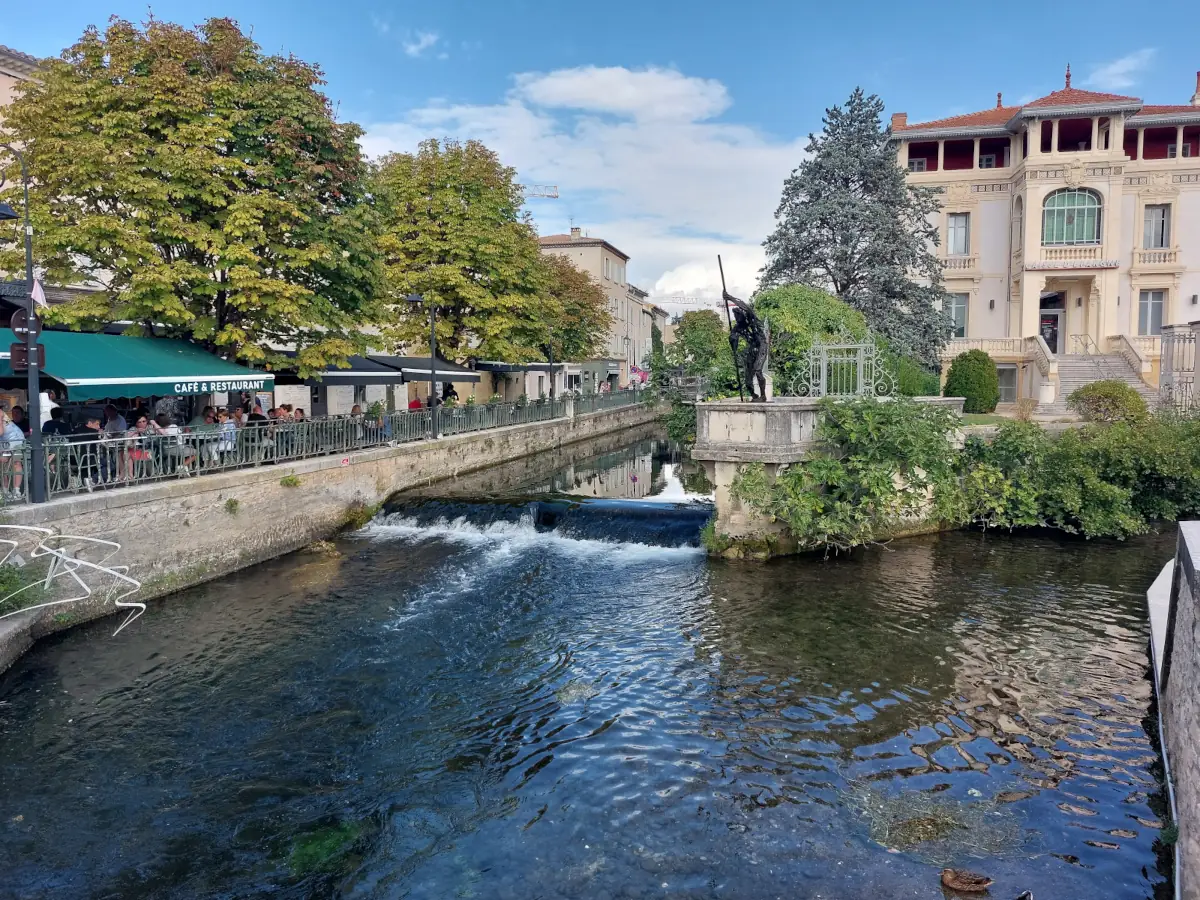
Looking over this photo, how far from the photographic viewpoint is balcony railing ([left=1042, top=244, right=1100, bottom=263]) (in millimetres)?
31016

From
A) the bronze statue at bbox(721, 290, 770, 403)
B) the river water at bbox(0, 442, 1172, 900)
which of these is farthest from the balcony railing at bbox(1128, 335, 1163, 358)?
the bronze statue at bbox(721, 290, 770, 403)

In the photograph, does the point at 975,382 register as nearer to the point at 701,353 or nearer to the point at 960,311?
the point at 960,311

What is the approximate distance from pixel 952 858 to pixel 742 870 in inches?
63.3

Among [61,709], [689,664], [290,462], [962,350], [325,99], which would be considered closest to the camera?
[61,709]

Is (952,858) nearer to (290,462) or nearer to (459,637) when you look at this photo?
(459,637)

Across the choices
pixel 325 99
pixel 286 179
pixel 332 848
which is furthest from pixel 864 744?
pixel 325 99

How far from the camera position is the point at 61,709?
9.12 m

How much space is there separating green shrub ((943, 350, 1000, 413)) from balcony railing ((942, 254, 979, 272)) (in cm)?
829

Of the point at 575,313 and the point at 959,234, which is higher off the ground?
the point at 959,234

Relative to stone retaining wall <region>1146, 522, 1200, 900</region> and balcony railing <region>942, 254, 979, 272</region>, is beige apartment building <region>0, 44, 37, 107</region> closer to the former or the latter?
stone retaining wall <region>1146, 522, 1200, 900</region>

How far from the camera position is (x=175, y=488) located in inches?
537

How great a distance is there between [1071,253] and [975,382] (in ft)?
30.3

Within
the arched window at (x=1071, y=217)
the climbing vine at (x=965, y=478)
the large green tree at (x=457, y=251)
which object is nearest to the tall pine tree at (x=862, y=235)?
the arched window at (x=1071, y=217)

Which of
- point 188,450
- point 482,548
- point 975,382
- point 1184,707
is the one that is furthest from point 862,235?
point 1184,707
